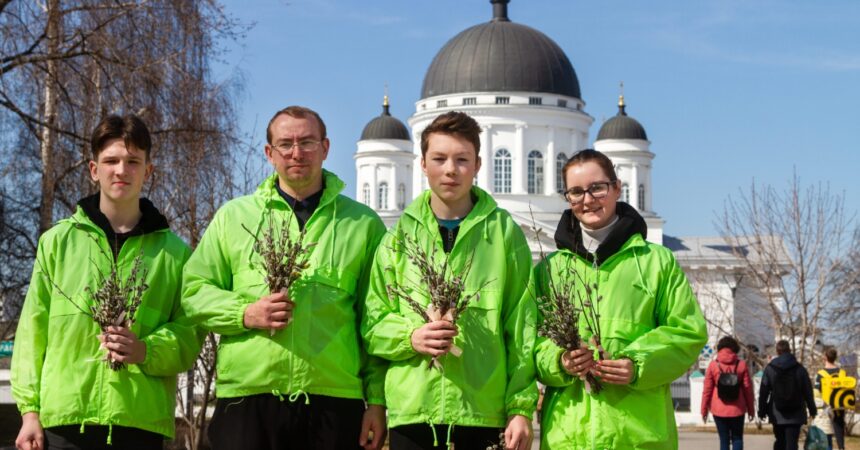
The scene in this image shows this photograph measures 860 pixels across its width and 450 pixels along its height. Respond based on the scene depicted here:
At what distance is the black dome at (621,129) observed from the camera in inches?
2913

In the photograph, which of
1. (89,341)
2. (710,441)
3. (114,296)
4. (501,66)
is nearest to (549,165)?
(501,66)

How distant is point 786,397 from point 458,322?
9.73m

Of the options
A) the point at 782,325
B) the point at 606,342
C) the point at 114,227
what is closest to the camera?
the point at 606,342

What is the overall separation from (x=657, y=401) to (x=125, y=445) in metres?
2.12

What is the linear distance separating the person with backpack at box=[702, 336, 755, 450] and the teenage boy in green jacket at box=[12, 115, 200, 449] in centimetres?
990

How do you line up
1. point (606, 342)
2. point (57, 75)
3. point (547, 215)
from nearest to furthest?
1. point (606, 342)
2. point (57, 75)
3. point (547, 215)

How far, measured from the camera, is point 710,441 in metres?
22.5

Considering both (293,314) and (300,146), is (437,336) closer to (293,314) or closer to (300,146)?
(293,314)

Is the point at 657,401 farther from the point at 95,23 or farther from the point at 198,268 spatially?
the point at 95,23

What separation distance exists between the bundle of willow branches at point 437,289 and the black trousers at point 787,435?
32.3 feet

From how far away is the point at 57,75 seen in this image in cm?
1614

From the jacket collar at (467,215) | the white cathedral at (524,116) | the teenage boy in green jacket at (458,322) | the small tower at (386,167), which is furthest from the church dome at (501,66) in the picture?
the teenage boy in green jacket at (458,322)

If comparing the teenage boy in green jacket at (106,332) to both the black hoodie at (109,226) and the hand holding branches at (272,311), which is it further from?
the hand holding branches at (272,311)

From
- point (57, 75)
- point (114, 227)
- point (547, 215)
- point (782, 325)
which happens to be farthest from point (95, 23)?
point (547, 215)
